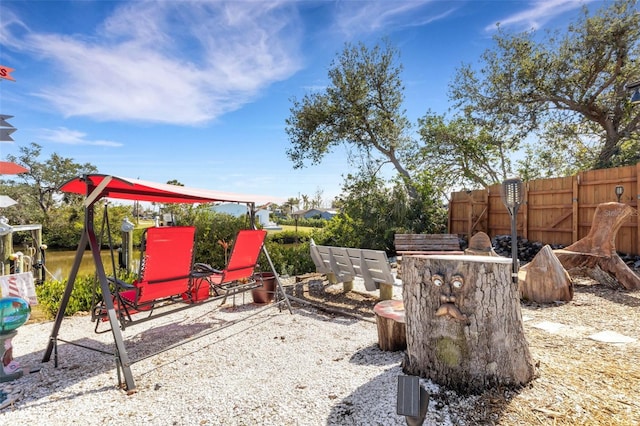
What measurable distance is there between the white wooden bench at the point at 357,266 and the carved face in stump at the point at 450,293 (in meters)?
2.45

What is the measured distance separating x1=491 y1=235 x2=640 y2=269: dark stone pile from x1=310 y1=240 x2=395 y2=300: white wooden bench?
20.3ft

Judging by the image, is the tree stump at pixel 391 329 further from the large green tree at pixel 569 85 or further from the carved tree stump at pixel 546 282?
the large green tree at pixel 569 85

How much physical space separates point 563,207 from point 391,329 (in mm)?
8565

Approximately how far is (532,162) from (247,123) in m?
14.7

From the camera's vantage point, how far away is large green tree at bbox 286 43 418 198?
1539cm

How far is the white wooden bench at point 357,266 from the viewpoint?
5048mm

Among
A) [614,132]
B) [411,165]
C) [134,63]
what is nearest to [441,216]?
[411,165]

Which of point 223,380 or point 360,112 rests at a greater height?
point 360,112

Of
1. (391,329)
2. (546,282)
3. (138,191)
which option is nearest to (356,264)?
(391,329)

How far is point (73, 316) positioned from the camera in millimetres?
5086

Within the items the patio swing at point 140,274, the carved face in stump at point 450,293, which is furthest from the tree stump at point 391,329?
the patio swing at point 140,274

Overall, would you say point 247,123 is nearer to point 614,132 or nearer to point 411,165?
point 411,165

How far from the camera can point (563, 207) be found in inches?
367

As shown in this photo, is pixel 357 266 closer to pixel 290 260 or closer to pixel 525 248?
pixel 290 260
